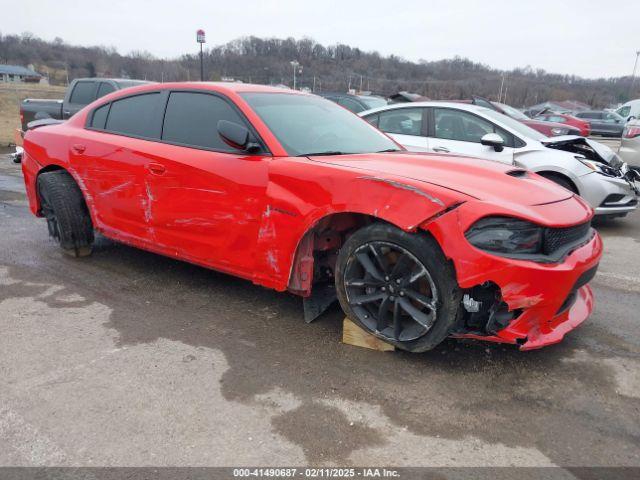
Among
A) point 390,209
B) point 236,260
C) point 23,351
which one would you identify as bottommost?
point 23,351

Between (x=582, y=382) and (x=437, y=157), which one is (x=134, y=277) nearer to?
(x=437, y=157)

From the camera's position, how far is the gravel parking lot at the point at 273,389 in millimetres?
2203

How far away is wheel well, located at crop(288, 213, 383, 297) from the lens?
311 centimetres

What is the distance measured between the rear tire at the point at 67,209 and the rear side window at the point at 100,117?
0.55 m

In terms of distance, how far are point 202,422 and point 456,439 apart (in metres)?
1.18

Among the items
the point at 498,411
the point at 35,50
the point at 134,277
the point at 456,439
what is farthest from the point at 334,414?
the point at 35,50

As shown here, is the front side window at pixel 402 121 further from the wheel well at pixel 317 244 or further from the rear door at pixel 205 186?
the wheel well at pixel 317 244

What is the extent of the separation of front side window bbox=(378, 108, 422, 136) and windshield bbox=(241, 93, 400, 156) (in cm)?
291

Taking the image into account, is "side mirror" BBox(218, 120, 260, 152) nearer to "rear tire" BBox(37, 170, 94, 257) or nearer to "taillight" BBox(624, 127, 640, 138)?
"rear tire" BBox(37, 170, 94, 257)

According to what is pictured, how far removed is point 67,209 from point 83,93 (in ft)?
21.3

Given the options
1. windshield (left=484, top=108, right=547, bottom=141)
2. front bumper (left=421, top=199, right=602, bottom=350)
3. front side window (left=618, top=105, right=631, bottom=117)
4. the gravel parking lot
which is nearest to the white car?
windshield (left=484, top=108, right=547, bottom=141)

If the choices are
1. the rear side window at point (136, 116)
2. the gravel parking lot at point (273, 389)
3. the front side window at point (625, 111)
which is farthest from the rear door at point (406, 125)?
the front side window at point (625, 111)

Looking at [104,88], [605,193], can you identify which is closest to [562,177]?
[605,193]

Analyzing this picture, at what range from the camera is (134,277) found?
4.25 m
